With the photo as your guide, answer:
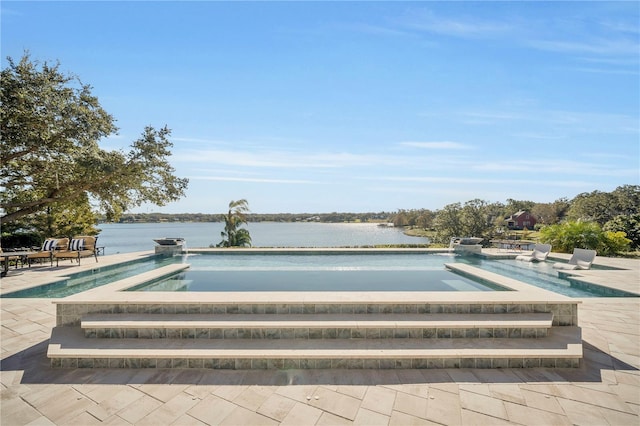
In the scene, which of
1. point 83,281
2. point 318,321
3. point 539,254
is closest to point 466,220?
point 539,254

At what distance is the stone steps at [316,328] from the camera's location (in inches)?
165

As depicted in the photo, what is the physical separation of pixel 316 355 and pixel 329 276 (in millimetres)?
4097

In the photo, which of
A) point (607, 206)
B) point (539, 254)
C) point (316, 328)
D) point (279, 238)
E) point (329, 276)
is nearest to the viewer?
point (316, 328)

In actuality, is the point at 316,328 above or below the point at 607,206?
below

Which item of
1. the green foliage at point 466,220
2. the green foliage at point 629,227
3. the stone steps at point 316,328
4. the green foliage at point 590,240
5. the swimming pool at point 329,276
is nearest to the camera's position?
the stone steps at point 316,328

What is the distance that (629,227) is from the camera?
15789 millimetres

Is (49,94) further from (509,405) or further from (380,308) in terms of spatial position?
(509,405)

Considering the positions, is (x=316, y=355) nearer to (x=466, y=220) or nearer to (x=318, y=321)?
(x=318, y=321)

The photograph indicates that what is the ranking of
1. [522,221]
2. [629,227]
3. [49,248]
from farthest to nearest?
1. [522,221]
2. [629,227]
3. [49,248]

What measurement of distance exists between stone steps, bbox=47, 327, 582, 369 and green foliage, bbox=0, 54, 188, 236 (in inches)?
347

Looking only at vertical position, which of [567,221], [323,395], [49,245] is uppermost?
[567,221]

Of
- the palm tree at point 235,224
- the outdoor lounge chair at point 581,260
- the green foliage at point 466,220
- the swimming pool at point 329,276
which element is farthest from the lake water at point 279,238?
the outdoor lounge chair at point 581,260

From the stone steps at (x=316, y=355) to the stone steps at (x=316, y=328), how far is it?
22cm

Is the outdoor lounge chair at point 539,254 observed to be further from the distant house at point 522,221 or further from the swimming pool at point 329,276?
the distant house at point 522,221
